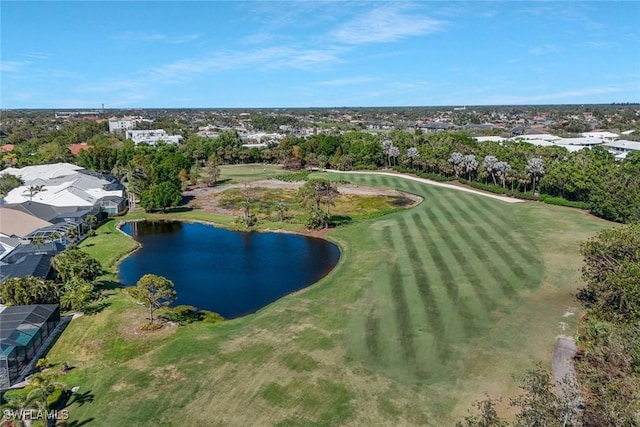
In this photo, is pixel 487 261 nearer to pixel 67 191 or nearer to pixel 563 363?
pixel 563 363

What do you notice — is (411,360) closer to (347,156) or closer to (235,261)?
(235,261)

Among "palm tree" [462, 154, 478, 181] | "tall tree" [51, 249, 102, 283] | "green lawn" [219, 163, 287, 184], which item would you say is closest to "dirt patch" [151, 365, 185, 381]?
"tall tree" [51, 249, 102, 283]

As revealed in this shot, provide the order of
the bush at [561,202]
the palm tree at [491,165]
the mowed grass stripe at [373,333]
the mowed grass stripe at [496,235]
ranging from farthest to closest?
the palm tree at [491,165]
the bush at [561,202]
the mowed grass stripe at [496,235]
the mowed grass stripe at [373,333]

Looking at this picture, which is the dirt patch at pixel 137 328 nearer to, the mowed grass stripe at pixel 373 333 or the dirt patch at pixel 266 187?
the mowed grass stripe at pixel 373 333

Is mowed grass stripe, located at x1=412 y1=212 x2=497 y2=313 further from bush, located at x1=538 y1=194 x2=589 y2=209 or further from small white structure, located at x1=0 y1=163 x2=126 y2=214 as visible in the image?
small white structure, located at x1=0 y1=163 x2=126 y2=214

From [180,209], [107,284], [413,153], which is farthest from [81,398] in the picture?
[413,153]

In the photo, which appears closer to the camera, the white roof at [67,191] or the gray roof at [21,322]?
the gray roof at [21,322]

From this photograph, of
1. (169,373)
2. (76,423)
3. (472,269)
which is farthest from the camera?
(472,269)

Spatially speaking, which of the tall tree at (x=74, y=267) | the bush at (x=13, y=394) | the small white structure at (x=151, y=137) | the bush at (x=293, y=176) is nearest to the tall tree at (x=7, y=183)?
the tall tree at (x=74, y=267)
